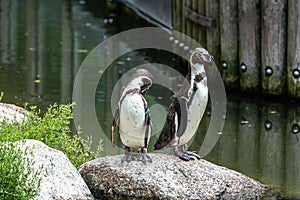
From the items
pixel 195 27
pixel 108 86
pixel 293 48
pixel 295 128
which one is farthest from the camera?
pixel 195 27

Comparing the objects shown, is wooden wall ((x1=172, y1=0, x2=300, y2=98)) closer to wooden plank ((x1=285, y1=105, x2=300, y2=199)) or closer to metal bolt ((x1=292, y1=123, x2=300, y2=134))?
wooden plank ((x1=285, y1=105, x2=300, y2=199))

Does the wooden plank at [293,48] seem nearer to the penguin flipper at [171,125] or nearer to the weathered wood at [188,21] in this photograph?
the weathered wood at [188,21]

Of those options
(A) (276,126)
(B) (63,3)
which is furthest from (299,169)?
(B) (63,3)

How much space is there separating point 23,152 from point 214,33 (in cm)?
567

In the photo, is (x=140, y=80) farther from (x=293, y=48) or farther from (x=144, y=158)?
(x=293, y=48)

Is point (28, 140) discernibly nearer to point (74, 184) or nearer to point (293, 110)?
point (74, 184)

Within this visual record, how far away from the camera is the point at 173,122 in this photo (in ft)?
24.1

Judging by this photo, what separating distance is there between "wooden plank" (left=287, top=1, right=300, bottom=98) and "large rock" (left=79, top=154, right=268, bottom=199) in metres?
3.61

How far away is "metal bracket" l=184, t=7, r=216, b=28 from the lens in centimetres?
1187

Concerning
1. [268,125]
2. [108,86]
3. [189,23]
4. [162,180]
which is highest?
[162,180]

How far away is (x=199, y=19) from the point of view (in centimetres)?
1227

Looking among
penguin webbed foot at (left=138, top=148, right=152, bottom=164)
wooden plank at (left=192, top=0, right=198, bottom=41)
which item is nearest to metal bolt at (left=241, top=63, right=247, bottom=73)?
wooden plank at (left=192, top=0, right=198, bottom=41)

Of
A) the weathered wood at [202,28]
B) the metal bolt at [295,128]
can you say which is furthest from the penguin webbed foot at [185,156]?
the weathered wood at [202,28]

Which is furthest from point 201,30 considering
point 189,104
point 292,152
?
point 189,104
